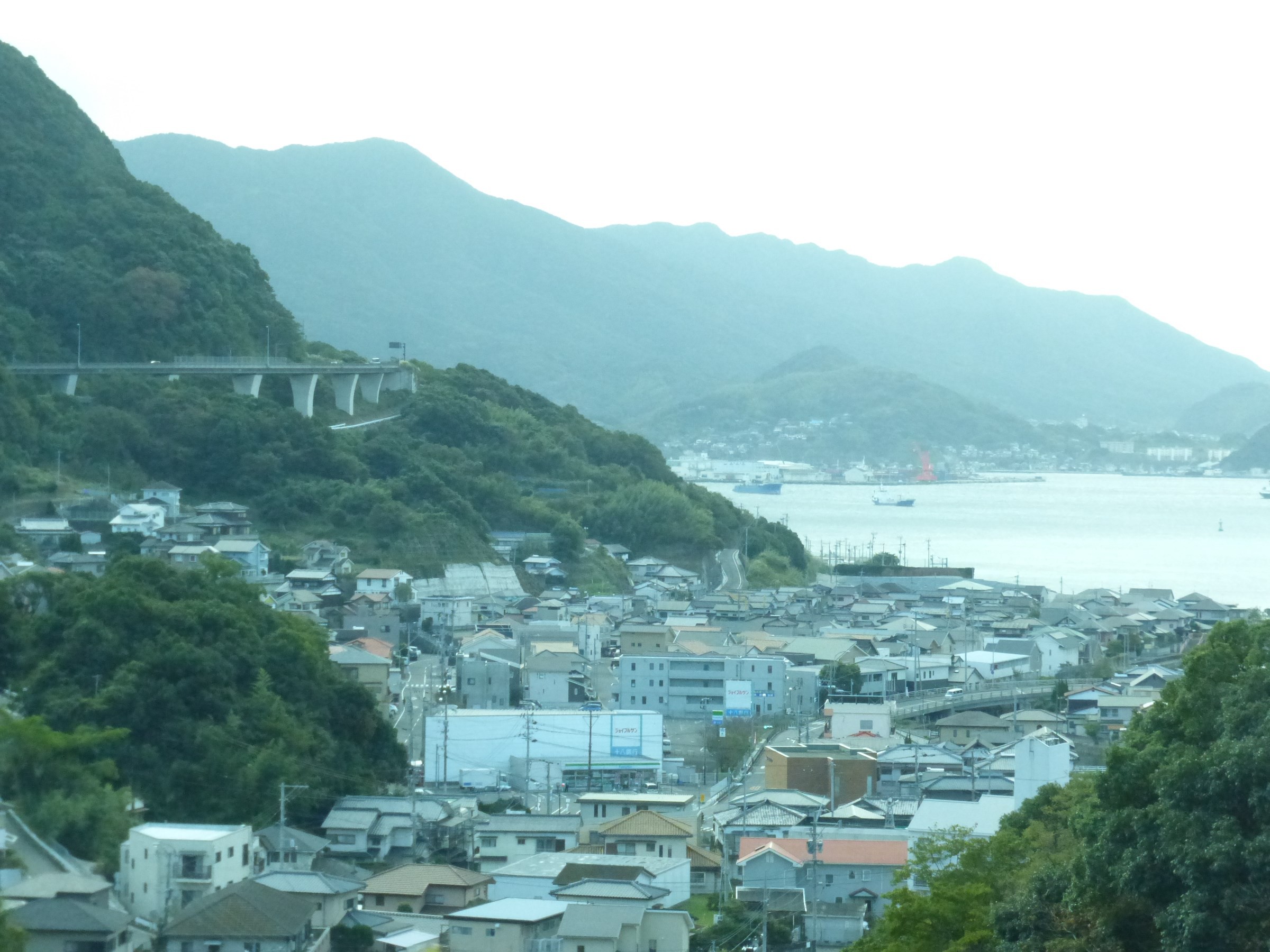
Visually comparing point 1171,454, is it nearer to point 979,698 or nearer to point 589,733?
point 979,698

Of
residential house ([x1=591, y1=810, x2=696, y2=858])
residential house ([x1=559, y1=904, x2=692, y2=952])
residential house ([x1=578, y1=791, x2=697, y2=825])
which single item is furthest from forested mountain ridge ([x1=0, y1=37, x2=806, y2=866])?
residential house ([x1=559, y1=904, x2=692, y2=952])

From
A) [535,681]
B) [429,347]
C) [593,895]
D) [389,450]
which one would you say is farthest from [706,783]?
[429,347]

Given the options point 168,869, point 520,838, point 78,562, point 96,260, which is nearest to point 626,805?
point 520,838

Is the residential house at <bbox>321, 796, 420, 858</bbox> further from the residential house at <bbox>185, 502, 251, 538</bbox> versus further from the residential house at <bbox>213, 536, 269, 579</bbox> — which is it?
the residential house at <bbox>185, 502, 251, 538</bbox>

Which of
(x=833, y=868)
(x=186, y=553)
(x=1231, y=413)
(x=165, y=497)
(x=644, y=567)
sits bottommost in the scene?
(x=833, y=868)

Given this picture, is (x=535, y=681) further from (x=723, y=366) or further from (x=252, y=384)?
(x=723, y=366)

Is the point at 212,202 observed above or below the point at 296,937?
above
